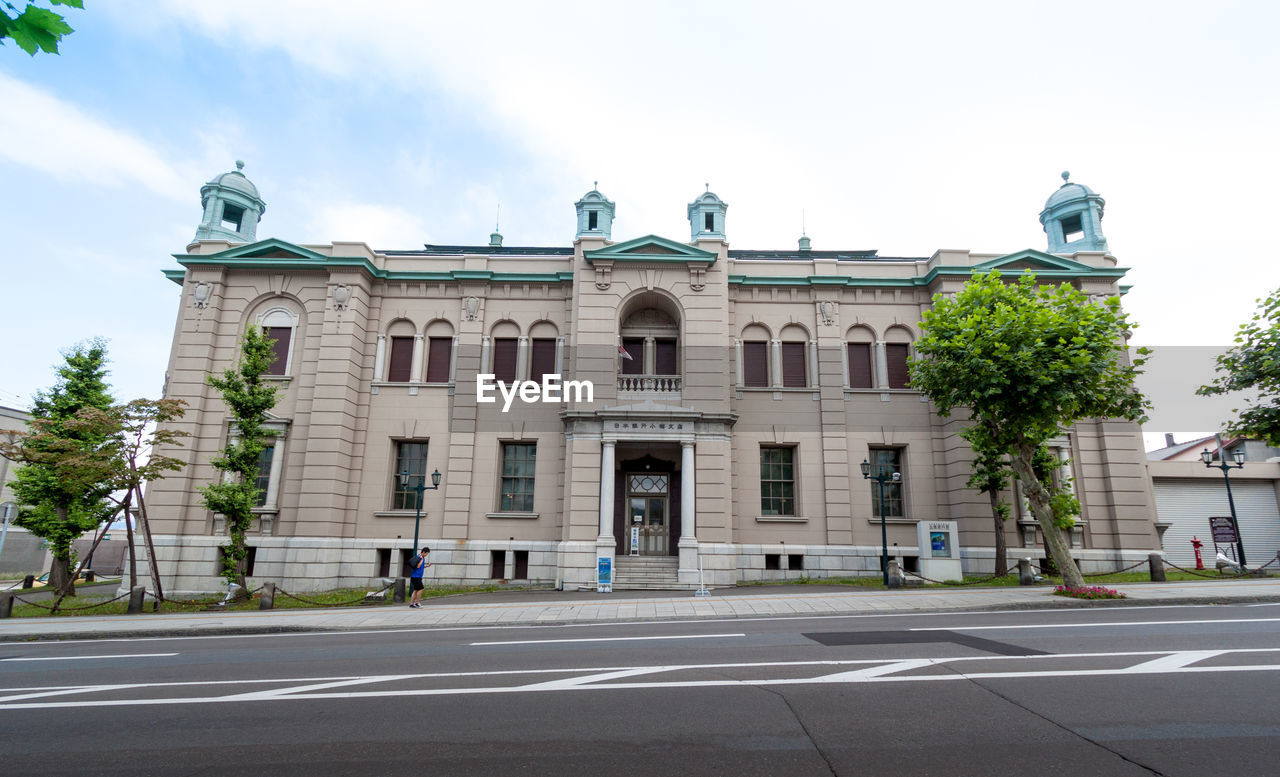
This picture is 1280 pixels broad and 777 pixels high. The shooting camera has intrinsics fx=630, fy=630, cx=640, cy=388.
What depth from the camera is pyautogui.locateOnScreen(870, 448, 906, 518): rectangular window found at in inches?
977

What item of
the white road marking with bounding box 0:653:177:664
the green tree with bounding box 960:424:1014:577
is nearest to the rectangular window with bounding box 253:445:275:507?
the white road marking with bounding box 0:653:177:664

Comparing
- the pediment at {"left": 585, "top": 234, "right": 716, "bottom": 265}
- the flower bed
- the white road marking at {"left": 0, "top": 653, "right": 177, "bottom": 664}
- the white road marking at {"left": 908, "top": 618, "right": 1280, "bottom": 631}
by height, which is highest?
the pediment at {"left": 585, "top": 234, "right": 716, "bottom": 265}

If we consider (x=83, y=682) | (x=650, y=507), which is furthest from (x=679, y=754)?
(x=650, y=507)

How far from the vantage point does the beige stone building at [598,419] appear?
23047 millimetres

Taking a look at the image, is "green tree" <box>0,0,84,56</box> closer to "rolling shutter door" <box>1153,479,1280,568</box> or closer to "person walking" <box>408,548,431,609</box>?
"person walking" <box>408,548,431,609</box>

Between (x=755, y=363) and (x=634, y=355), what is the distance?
16.5 ft

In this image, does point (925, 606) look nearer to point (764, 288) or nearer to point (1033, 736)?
point (1033, 736)

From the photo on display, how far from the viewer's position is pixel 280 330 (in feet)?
83.9

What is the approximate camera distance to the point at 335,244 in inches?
1009

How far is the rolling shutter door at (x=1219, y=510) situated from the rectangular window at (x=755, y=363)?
2042cm

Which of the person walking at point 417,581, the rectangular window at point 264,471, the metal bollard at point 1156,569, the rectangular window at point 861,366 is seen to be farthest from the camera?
the rectangular window at point 861,366

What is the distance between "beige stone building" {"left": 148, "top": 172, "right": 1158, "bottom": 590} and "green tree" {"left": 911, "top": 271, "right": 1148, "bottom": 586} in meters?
5.80

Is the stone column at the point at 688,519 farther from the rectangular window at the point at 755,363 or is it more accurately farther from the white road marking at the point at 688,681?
the white road marking at the point at 688,681

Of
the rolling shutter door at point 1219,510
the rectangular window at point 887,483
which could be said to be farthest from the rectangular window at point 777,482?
the rolling shutter door at point 1219,510
